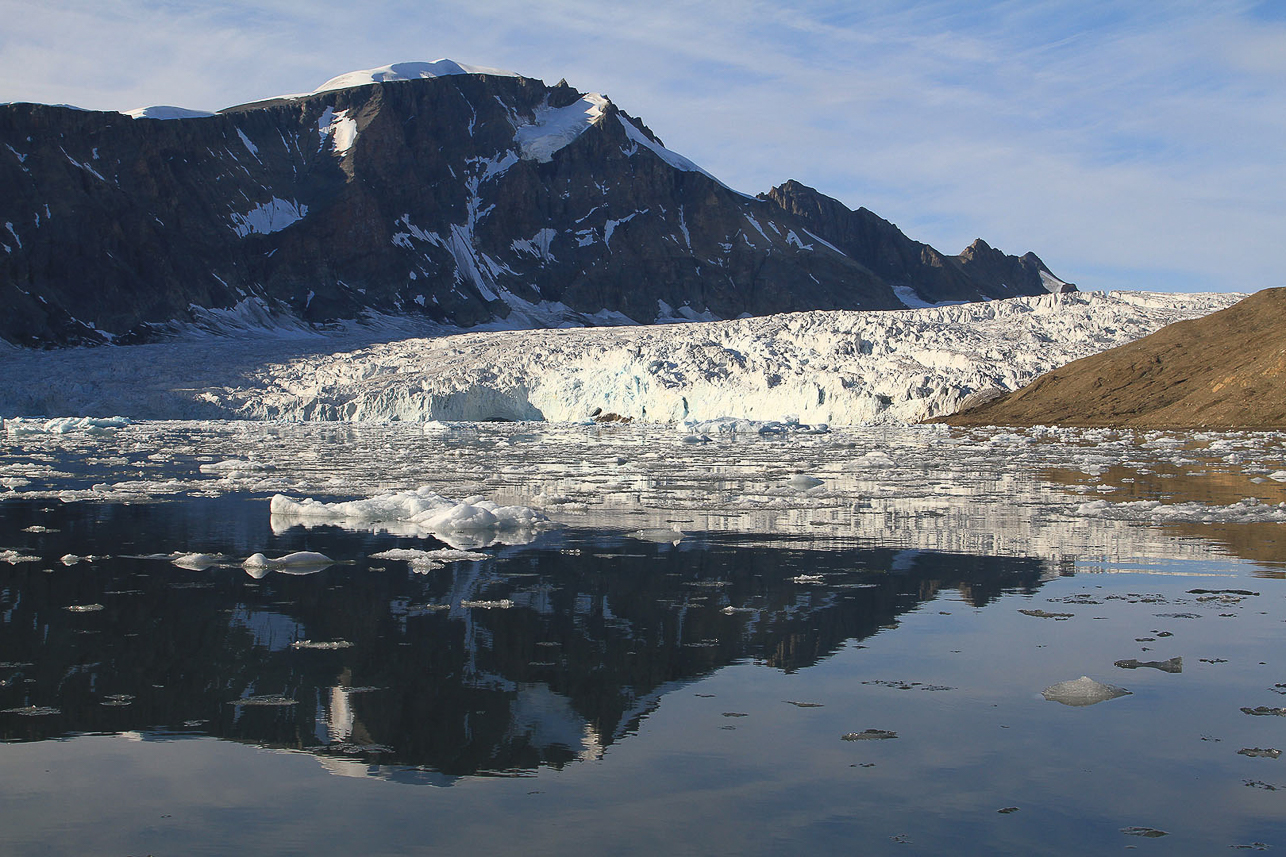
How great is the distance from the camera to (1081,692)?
4.32 m

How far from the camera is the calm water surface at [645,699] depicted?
308 centimetres

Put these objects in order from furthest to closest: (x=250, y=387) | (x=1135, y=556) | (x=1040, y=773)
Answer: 1. (x=250, y=387)
2. (x=1135, y=556)
3. (x=1040, y=773)

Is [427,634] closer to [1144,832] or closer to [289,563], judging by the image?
[289,563]

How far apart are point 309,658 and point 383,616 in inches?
35.2

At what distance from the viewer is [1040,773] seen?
11.3 feet

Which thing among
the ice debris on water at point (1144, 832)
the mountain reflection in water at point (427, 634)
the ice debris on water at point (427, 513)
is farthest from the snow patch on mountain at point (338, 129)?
the ice debris on water at point (1144, 832)

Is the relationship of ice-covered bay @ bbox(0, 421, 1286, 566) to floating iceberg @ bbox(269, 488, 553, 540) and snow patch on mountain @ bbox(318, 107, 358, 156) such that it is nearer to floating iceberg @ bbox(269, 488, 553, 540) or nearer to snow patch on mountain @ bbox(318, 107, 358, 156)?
floating iceberg @ bbox(269, 488, 553, 540)

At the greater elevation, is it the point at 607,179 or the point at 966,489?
the point at 607,179

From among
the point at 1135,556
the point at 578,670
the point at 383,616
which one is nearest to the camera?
the point at 578,670

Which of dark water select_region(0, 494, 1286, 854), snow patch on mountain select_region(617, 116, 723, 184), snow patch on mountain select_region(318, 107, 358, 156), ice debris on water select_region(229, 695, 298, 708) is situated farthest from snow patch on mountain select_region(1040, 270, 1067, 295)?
ice debris on water select_region(229, 695, 298, 708)

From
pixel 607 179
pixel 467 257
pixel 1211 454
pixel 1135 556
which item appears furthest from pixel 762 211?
pixel 1135 556

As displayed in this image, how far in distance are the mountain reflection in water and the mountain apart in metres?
74.7

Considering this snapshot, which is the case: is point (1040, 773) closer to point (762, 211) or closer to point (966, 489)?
point (966, 489)

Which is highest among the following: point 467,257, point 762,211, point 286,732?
point 762,211
